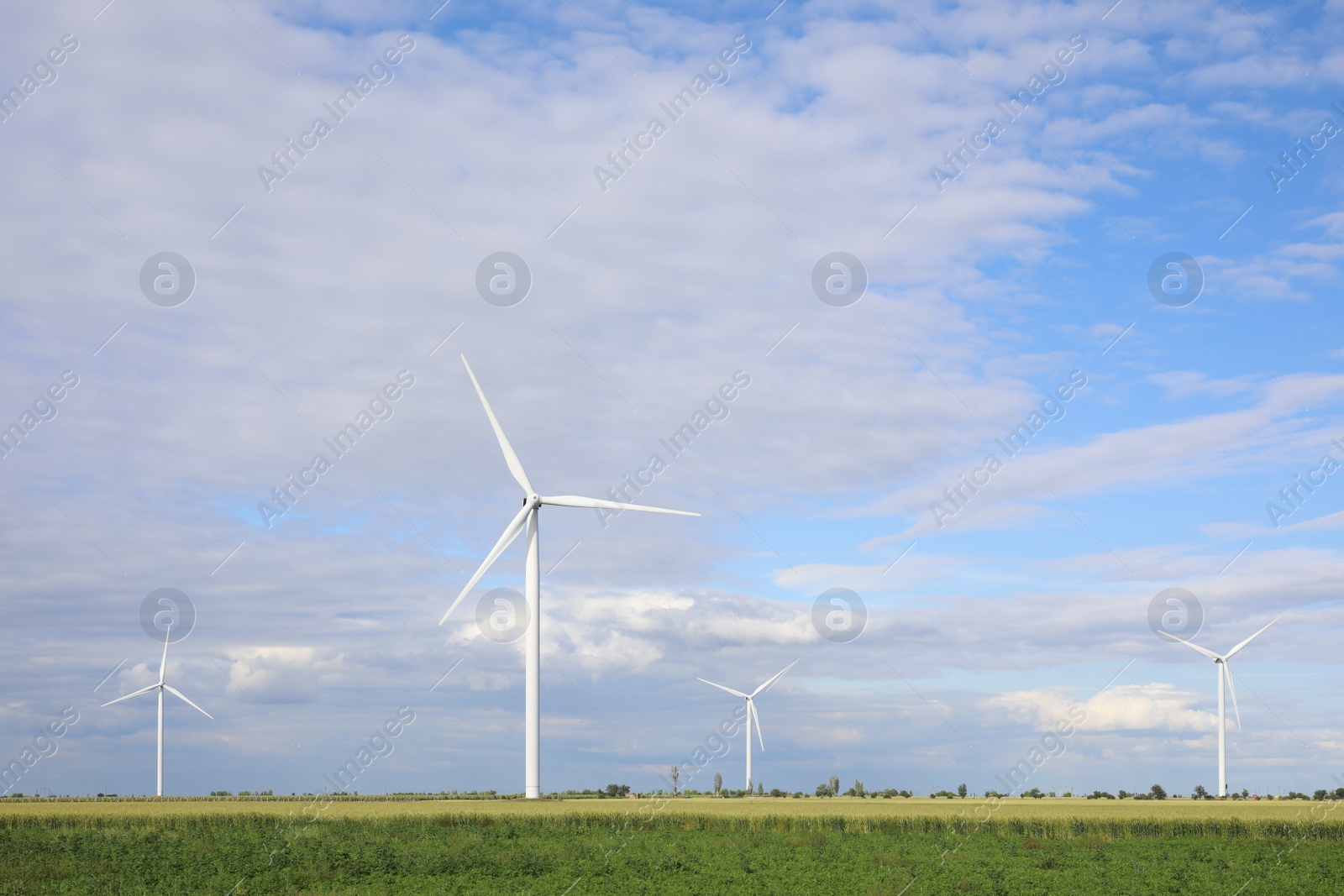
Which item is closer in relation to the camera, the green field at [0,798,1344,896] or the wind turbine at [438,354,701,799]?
the green field at [0,798,1344,896]

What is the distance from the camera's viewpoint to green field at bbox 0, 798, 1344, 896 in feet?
126

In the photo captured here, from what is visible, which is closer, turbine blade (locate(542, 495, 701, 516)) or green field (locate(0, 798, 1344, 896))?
green field (locate(0, 798, 1344, 896))

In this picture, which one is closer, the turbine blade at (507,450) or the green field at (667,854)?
the green field at (667,854)

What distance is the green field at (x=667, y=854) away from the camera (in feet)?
126

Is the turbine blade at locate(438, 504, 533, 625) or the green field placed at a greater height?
the turbine blade at locate(438, 504, 533, 625)

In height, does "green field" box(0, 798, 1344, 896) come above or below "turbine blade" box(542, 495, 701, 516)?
below

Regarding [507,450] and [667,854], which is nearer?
[667,854]

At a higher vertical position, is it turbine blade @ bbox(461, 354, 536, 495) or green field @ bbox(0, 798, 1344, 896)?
turbine blade @ bbox(461, 354, 536, 495)

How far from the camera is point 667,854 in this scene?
46.7m

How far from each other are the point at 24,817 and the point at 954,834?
62.4 meters

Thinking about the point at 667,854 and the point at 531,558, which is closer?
the point at 667,854

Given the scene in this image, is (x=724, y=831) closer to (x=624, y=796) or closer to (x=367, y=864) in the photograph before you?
(x=367, y=864)

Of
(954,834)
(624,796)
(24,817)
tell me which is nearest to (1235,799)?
(624,796)

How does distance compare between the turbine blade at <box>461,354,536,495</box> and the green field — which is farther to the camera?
the turbine blade at <box>461,354,536,495</box>
